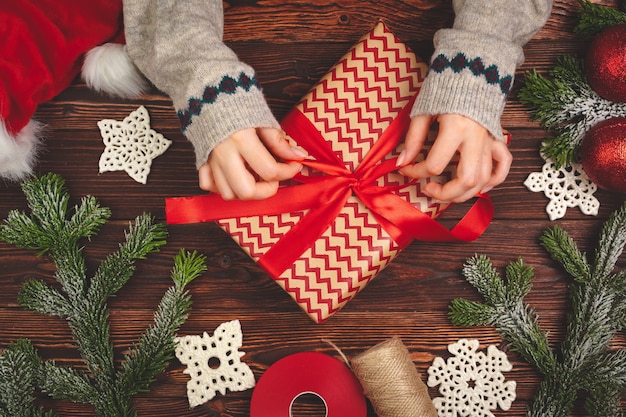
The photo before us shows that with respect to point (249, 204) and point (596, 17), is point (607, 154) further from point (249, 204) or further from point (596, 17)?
point (249, 204)

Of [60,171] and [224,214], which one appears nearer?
[224,214]

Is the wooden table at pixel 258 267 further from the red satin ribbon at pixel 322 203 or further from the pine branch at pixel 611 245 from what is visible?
the red satin ribbon at pixel 322 203

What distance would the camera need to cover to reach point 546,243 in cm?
118

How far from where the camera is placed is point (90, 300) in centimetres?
116

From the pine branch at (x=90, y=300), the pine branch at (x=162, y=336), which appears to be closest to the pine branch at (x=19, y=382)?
the pine branch at (x=90, y=300)

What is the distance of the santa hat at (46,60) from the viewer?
1.08m

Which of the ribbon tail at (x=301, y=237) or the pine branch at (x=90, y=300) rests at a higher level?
the ribbon tail at (x=301, y=237)

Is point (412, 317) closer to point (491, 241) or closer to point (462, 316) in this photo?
point (462, 316)

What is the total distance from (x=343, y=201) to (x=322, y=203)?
38 mm

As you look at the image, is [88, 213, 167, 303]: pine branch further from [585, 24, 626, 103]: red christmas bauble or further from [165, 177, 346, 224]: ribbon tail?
[585, 24, 626, 103]: red christmas bauble

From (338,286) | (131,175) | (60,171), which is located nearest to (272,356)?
(338,286)

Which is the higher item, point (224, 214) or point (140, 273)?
point (224, 214)

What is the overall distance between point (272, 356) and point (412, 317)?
0.31m

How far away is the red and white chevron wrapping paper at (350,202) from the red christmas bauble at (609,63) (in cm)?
34
